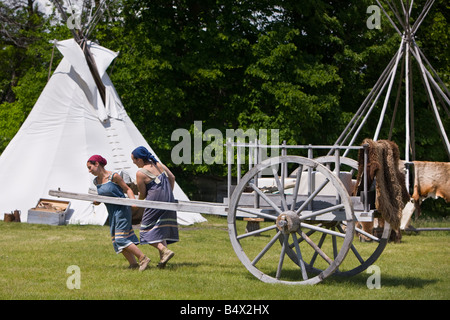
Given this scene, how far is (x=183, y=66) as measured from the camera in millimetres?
18781

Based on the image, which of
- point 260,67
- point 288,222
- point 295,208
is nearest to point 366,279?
point 295,208

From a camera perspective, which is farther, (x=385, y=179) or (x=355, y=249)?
(x=355, y=249)

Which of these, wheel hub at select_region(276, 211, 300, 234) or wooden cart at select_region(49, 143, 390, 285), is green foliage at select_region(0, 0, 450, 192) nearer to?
wooden cart at select_region(49, 143, 390, 285)

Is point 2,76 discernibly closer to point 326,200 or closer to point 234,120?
point 234,120

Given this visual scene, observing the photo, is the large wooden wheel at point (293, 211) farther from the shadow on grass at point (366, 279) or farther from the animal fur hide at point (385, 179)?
the animal fur hide at point (385, 179)

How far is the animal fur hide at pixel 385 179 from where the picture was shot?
21.8 feet

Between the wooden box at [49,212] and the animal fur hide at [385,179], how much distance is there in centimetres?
826

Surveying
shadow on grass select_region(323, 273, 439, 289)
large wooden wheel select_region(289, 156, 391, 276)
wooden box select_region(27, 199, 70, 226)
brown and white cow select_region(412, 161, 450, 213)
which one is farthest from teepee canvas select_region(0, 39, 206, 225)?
shadow on grass select_region(323, 273, 439, 289)

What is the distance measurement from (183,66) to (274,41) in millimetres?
2649

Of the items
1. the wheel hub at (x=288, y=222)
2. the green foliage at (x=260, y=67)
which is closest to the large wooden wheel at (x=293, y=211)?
the wheel hub at (x=288, y=222)

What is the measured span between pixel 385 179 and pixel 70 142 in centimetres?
952

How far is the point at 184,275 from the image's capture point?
7488mm

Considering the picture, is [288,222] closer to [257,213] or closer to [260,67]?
[257,213]

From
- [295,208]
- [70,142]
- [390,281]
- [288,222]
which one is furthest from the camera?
[70,142]
